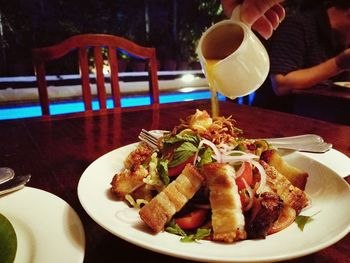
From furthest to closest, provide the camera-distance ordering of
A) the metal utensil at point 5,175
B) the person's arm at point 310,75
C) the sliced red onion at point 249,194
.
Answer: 1. the person's arm at point 310,75
2. the metal utensil at point 5,175
3. the sliced red onion at point 249,194

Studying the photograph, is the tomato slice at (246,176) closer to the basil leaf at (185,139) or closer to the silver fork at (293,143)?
the basil leaf at (185,139)

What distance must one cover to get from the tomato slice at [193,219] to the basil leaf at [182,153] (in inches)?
5.6

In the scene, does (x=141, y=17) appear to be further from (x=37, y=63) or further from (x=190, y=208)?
(x=190, y=208)

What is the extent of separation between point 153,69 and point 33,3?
746 cm

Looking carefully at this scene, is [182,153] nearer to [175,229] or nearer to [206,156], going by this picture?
[206,156]

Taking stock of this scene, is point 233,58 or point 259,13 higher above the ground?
point 259,13

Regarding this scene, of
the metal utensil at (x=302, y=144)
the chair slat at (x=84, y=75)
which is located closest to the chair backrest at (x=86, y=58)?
the chair slat at (x=84, y=75)

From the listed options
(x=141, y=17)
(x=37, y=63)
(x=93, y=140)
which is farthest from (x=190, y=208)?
(x=141, y=17)

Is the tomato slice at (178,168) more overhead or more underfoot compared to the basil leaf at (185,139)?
more underfoot

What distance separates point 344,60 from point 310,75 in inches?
14.3

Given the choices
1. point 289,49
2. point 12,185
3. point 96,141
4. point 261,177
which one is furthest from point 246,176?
point 289,49

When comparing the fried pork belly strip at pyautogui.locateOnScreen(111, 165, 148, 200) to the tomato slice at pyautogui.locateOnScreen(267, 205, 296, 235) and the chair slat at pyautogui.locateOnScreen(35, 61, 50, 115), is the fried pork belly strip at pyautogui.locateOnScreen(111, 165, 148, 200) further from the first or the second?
the chair slat at pyautogui.locateOnScreen(35, 61, 50, 115)

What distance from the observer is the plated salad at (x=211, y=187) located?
0.70 metres

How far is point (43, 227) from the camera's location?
0.68m
